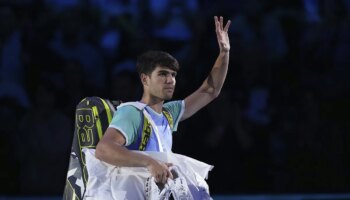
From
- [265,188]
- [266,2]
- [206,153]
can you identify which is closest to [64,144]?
[206,153]

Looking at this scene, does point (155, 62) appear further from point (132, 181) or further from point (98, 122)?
point (132, 181)

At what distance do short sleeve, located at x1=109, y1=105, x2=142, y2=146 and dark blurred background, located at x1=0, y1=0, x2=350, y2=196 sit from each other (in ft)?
10.1

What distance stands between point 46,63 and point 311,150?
256 cm

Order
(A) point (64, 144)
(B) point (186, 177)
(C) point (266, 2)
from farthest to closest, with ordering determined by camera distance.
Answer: (C) point (266, 2)
(A) point (64, 144)
(B) point (186, 177)

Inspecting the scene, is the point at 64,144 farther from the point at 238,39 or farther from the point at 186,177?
the point at 186,177

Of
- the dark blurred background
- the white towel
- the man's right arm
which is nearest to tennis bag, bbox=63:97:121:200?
the white towel

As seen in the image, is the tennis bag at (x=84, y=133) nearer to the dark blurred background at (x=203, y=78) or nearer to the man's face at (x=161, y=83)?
the man's face at (x=161, y=83)

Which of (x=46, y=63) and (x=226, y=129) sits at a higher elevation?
(x=46, y=63)

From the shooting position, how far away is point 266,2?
7828 millimetres

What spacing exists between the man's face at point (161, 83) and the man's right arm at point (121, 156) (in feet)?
1.21

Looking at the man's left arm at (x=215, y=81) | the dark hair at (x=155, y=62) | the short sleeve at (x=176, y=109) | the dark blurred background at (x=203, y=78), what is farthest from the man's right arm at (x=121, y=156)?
the dark blurred background at (x=203, y=78)

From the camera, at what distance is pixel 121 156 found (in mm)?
3477

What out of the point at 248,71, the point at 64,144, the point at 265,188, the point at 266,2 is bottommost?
the point at 265,188

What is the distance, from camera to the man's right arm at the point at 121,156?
3.37m
